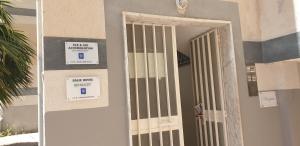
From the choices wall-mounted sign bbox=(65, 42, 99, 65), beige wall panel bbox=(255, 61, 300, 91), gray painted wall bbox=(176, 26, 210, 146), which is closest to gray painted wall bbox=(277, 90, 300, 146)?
beige wall panel bbox=(255, 61, 300, 91)

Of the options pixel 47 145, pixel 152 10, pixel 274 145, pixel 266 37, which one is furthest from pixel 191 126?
pixel 47 145

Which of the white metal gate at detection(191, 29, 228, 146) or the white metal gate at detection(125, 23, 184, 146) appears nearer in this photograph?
the white metal gate at detection(125, 23, 184, 146)

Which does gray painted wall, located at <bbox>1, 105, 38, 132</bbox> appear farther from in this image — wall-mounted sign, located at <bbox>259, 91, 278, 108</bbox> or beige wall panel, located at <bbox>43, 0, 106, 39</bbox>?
wall-mounted sign, located at <bbox>259, 91, 278, 108</bbox>

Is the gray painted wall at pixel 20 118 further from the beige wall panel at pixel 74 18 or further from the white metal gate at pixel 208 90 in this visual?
the beige wall panel at pixel 74 18

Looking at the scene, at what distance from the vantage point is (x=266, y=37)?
Answer: 3.76m

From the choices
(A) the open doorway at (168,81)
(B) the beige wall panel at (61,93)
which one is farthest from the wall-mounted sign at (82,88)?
(A) the open doorway at (168,81)

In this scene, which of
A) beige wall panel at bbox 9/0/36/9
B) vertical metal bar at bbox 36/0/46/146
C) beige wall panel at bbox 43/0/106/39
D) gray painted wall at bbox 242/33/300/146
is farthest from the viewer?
beige wall panel at bbox 9/0/36/9

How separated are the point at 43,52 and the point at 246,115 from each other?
242cm

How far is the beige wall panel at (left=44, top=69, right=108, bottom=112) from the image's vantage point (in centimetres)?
250

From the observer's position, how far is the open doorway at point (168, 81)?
313 centimetres

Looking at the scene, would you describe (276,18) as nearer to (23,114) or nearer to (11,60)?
(11,60)

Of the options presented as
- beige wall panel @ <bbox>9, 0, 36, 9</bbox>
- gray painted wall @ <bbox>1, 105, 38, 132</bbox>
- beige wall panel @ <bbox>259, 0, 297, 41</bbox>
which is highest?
beige wall panel @ <bbox>9, 0, 36, 9</bbox>

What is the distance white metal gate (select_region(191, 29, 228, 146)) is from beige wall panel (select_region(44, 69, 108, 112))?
5.41 feet

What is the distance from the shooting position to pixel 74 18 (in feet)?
8.84
